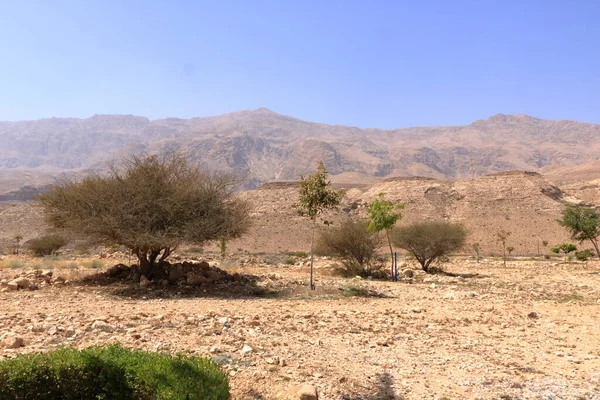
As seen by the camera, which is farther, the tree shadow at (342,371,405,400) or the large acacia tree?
the large acacia tree

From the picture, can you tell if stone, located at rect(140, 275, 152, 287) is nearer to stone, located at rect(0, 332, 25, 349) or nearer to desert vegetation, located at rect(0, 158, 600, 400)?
desert vegetation, located at rect(0, 158, 600, 400)

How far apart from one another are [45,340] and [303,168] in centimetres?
16347

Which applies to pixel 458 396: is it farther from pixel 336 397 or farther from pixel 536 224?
pixel 536 224

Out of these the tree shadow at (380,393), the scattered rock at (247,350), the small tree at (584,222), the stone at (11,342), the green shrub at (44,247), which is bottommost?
the green shrub at (44,247)

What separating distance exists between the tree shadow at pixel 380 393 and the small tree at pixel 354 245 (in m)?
16.5

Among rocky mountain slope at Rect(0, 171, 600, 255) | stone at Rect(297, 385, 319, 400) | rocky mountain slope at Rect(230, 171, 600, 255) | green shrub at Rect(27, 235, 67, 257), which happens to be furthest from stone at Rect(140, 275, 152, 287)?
rocky mountain slope at Rect(230, 171, 600, 255)

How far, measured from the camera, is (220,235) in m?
15.5

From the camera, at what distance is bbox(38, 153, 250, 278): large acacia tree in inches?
572

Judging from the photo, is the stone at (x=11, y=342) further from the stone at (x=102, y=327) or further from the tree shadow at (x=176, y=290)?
the tree shadow at (x=176, y=290)

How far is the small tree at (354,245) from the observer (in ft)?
76.7

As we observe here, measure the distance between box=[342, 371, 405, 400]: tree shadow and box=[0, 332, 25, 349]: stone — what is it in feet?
15.4

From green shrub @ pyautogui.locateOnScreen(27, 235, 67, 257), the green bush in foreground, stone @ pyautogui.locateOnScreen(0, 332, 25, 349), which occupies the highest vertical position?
the green bush in foreground

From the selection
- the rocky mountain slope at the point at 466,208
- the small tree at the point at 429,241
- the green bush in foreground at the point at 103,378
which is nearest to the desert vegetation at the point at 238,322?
the green bush in foreground at the point at 103,378

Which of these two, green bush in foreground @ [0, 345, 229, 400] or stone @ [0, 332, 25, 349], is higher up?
green bush in foreground @ [0, 345, 229, 400]
